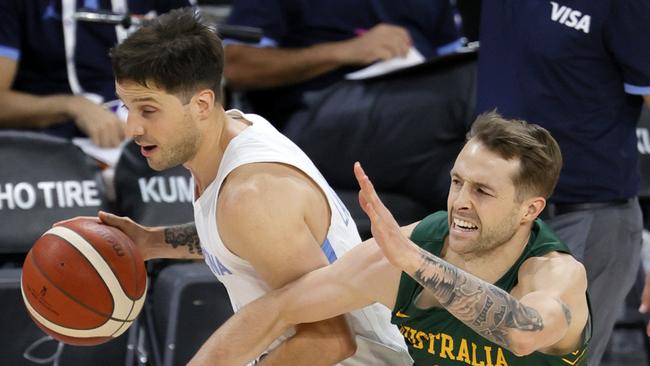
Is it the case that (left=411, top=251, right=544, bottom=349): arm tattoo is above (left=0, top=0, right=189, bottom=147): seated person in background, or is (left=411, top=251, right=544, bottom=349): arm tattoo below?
above

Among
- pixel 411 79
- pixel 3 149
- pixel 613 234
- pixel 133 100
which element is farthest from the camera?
pixel 411 79

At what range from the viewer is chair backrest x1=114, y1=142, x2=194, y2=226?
5.02 metres

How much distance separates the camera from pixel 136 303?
3.69 metres

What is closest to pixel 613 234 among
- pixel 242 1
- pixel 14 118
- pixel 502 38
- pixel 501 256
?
pixel 502 38

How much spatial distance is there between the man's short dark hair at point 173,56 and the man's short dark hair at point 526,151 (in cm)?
76

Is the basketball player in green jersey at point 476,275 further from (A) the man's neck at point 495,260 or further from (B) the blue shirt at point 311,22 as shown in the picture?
(B) the blue shirt at point 311,22

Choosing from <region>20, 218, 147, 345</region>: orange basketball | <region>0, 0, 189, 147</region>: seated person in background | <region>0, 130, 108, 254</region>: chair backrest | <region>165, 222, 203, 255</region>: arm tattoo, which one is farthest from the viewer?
<region>0, 0, 189, 147</region>: seated person in background

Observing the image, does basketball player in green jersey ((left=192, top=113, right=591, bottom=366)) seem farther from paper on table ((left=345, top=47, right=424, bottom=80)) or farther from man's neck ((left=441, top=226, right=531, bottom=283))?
paper on table ((left=345, top=47, right=424, bottom=80))

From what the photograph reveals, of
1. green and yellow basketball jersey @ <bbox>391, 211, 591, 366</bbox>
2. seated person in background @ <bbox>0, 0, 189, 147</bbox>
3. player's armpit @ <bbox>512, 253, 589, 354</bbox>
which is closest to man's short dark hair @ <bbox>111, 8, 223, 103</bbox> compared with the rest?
green and yellow basketball jersey @ <bbox>391, 211, 591, 366</bbox>

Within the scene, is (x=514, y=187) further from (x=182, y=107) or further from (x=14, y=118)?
(x=14, y=118)

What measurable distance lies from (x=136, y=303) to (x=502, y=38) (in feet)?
5.20

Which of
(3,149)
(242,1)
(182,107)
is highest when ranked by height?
(182,107)

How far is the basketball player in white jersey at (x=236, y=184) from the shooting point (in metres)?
3.20

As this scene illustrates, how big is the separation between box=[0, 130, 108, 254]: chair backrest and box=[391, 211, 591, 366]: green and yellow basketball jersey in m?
2.04
